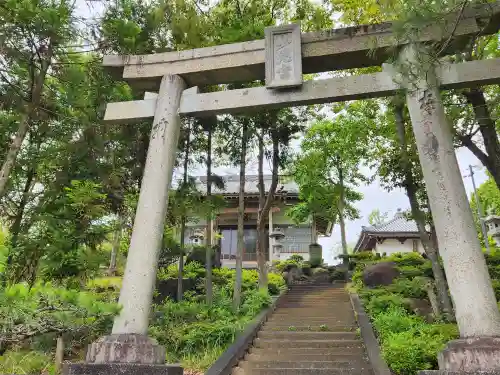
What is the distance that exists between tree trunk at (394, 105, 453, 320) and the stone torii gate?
4.30 metres

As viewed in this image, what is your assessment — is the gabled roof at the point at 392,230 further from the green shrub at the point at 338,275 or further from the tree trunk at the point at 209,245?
the tree trunk at the point at 209,245

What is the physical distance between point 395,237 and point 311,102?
859 inches

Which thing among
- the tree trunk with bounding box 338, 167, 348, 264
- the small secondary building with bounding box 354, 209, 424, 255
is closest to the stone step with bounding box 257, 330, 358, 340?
the tree trunk with bounding box 338, 167, 348, 264

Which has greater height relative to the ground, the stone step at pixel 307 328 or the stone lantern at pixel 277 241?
the stone lantern at pixel 277 241

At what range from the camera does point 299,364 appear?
7113 mm

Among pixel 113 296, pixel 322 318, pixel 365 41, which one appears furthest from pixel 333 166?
pixel 365 41

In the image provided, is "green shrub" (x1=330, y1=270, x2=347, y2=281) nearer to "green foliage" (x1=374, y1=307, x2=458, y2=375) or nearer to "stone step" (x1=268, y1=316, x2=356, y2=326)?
"stone step" (x1=268, y1=316, x2=356, y2=326)

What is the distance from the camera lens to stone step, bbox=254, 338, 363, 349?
26.3 ft

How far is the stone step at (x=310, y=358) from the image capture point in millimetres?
7180

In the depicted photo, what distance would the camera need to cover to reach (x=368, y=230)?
2584 cm

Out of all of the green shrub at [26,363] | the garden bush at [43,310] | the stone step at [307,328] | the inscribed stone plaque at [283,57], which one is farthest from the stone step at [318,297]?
the garden bush at [43,310]

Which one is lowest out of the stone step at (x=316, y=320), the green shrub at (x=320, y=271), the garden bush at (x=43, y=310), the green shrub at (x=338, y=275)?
the garden bush at (x=43, y=310)

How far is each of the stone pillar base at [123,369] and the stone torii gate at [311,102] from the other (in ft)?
0.05

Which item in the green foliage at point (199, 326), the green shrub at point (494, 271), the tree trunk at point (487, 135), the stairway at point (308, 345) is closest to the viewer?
the stairway at point (308, 345)
